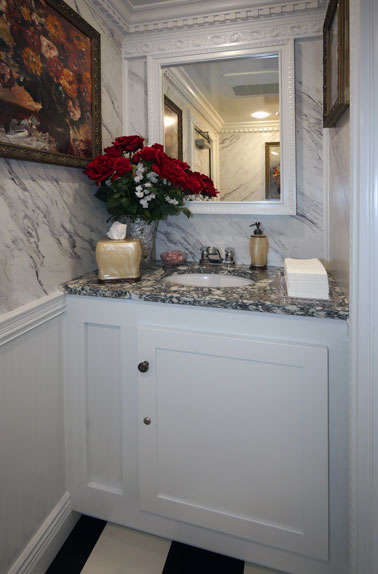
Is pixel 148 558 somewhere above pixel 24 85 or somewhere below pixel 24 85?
below

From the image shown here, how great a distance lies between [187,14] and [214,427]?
A: 163cm

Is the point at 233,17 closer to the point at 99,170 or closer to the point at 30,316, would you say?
the point at 99,170

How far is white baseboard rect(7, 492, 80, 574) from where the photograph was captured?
4.13 feet

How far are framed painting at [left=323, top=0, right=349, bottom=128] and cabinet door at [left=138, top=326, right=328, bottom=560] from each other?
75 cm

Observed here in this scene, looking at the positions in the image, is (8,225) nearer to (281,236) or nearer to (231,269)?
(231,269)

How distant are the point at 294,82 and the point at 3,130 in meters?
1.14

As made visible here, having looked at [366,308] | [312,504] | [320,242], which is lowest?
Answer: [312,504]

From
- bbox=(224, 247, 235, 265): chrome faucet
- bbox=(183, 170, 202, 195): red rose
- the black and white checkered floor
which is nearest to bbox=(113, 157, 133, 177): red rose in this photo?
bbox=(183, 170, 202, 195): red rose

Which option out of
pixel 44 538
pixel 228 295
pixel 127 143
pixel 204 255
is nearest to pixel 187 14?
pixel 127 143

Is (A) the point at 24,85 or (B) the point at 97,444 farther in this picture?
(B) the point at 97,444

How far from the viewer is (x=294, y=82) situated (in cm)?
162

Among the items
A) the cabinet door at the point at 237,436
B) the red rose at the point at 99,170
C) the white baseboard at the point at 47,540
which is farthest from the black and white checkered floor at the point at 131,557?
the red rose at the point at 99,170

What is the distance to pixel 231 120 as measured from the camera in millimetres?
1666

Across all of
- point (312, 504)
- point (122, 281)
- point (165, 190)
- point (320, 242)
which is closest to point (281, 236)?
point (320, 242)
